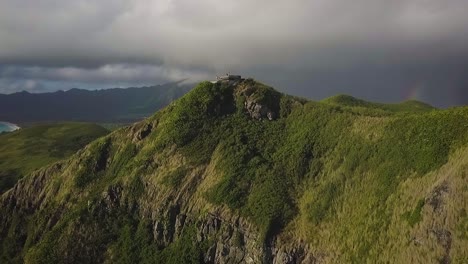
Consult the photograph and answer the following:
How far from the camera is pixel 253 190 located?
13638cm

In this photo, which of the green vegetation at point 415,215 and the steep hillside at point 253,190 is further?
the steep hillside at point 253,190

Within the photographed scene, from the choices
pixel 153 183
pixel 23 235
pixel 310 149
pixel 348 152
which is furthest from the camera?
pixel 23 235

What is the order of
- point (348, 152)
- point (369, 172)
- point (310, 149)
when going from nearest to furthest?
point (369, 172)
point (348, 152)
point (310, 149)

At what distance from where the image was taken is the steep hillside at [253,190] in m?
107

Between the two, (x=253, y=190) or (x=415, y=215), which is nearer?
(x=415, y=215)

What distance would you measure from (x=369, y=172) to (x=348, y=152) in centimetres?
1019

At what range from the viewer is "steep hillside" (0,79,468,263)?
352 feet

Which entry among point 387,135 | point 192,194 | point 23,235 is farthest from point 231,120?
point 23,235

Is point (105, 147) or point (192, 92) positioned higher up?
point (192, 92)

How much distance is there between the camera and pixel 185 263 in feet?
434

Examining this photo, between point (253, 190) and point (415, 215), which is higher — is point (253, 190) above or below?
below

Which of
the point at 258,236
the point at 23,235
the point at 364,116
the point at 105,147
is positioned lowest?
the point at 23,235

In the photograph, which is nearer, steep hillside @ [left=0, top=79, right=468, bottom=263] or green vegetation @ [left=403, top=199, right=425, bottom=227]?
green vegetation @ [left=403, top=199, right=425, bottom=227]

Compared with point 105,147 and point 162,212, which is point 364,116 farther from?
point 105,147
